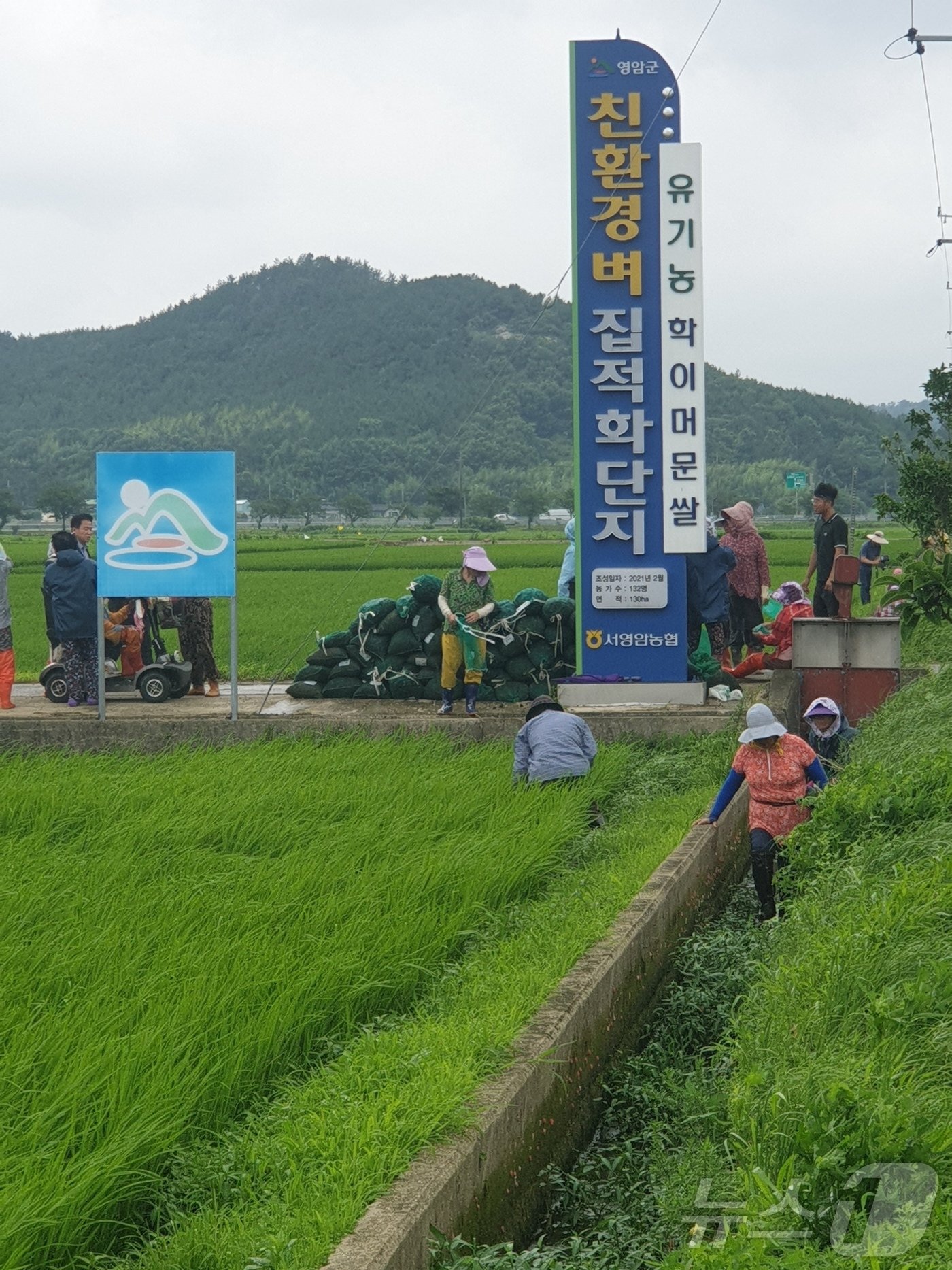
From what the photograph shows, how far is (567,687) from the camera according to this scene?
13.0 meters

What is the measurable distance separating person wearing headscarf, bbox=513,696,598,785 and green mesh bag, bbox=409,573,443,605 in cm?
337

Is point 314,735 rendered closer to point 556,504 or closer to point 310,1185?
point 310,1185

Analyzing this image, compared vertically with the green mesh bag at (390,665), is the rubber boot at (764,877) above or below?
below

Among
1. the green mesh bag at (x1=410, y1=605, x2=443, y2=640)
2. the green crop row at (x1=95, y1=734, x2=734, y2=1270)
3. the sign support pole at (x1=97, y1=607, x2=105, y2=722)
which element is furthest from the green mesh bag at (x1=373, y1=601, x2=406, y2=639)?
the green crop row at (x1=95, y1=734, x2=734, y2=1270)

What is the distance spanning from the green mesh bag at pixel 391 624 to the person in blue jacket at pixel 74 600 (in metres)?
2.47

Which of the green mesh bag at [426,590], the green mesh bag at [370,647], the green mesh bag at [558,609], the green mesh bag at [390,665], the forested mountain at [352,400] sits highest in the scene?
the forested mountain at [352,400]

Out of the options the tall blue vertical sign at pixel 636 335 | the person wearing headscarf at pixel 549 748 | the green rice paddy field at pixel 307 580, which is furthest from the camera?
the green rice paddy field at pixel 307 580

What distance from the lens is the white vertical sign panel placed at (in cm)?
1284

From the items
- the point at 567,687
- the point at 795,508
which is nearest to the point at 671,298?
the point at 567,687

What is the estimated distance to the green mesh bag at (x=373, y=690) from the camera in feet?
44.8

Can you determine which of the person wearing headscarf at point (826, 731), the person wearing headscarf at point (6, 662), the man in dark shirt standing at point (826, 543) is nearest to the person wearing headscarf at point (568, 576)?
the man in dark shirt standing at point (826, 543)

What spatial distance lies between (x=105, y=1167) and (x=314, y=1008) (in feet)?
4.95

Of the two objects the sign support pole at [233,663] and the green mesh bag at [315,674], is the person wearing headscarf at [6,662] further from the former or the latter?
the green mesh bag at [315,674]

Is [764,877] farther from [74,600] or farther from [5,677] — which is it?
[5,677]
